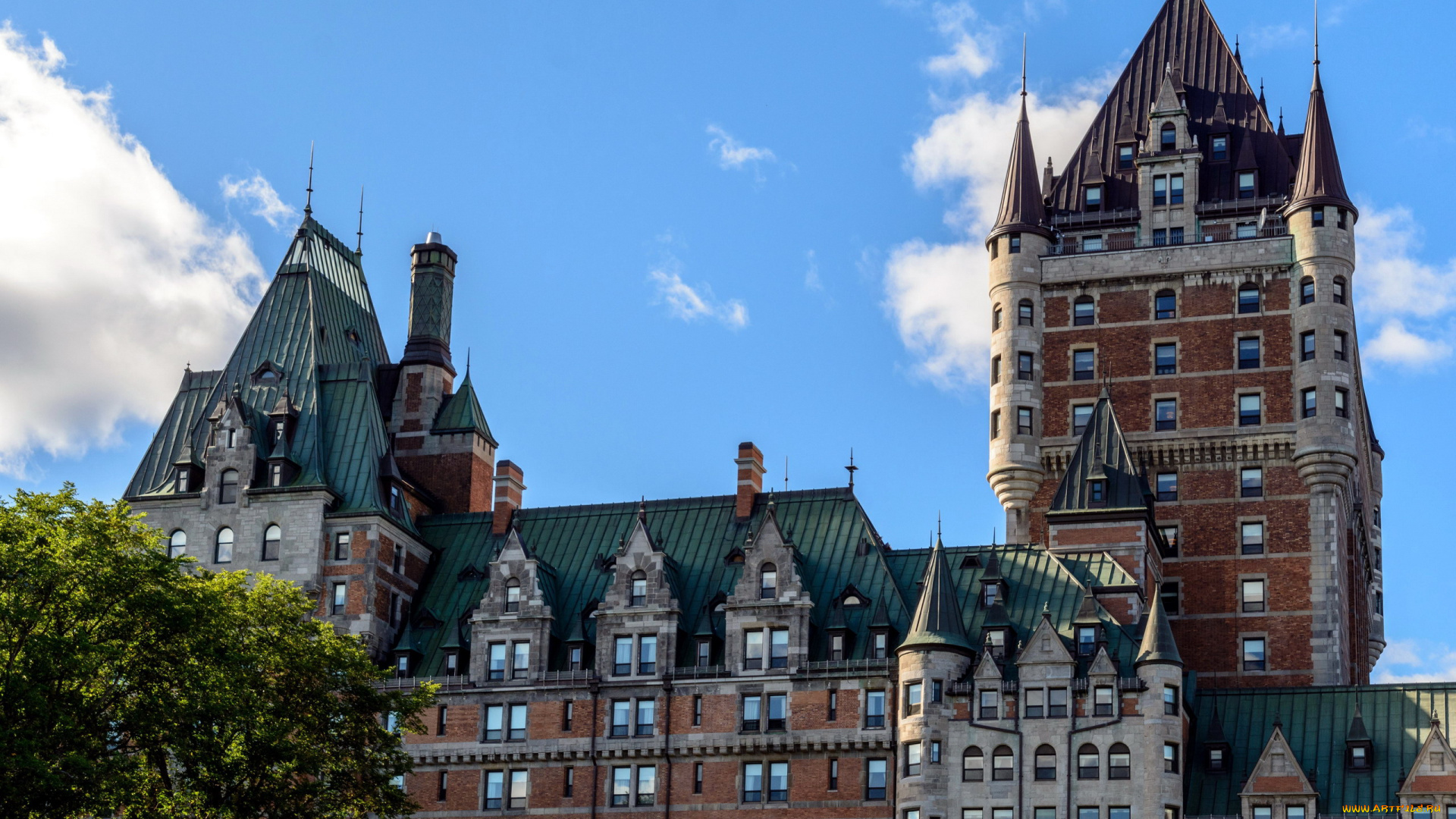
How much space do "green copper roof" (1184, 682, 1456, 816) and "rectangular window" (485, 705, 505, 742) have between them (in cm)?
2908

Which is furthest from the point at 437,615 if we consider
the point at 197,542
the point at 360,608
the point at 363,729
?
the point at 363,729

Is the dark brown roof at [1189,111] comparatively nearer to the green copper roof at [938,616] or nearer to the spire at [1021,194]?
the spire at [1021,194]

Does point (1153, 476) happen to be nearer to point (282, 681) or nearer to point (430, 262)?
point (430, 262)

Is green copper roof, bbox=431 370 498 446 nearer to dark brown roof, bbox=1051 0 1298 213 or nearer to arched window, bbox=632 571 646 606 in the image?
arched window, bbox=632 571 646 606

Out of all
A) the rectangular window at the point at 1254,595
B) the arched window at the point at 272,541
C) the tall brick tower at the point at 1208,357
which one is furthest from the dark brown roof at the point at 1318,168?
the arched window at the point at 272,541

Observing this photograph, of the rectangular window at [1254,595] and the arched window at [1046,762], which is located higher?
the rectangular window at [1254,595]

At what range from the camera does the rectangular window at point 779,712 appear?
97.4 meters

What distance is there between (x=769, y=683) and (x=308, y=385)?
2920cm

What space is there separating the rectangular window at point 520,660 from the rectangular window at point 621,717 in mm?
4425

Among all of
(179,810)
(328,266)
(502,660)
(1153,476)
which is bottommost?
(179,810)

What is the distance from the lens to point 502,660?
102250 mm

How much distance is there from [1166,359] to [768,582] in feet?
88.3

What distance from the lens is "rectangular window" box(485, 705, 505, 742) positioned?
101 meters

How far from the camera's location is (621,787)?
9900 cm
